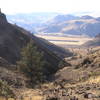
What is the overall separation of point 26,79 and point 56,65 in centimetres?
3874

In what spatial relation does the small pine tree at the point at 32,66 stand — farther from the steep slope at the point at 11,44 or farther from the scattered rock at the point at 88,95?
the steep slope at the point at 11,44

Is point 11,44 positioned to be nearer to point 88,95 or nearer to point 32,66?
point 32,66

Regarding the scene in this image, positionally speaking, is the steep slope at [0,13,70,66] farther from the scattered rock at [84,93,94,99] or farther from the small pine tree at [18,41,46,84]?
the scattered rock at [84,93,94,99]

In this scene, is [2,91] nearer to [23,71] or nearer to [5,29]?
[23,71]

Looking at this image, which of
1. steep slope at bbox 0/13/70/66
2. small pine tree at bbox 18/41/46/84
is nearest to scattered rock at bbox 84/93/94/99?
small pine tree at bbox 18/41/46/84

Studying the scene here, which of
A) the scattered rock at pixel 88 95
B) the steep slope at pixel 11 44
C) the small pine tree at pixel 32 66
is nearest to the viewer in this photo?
the scattered rock at pixel 88 95

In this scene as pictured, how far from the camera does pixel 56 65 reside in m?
87.5

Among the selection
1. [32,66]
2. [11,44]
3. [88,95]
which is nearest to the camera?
[88,95]

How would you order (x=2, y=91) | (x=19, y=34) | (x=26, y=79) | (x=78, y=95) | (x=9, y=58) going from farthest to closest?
(x=19, y=34)
(x=9, y=58)
(x=26, y=79)
(x=78, y=95)
(x=2, y=91)

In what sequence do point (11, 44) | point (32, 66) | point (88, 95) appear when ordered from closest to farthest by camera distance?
point (88, 95), point (32, 66), point (11, 44)

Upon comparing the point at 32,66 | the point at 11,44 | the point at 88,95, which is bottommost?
the point at 11,44

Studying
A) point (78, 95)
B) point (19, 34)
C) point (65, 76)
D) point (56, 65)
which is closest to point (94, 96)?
point (78, 95)

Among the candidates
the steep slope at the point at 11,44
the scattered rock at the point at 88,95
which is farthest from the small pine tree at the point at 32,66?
the steep slope at the point at 11,44

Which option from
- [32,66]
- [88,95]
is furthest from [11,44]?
[88,95]
